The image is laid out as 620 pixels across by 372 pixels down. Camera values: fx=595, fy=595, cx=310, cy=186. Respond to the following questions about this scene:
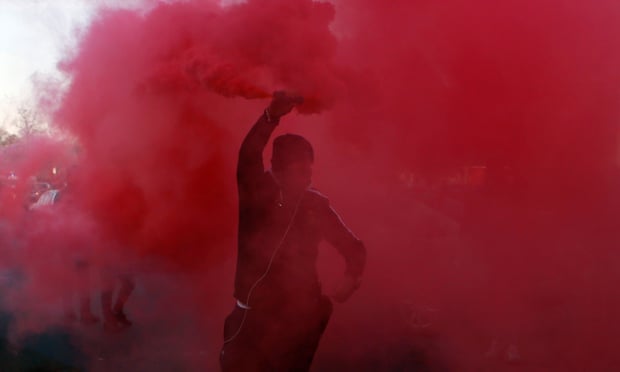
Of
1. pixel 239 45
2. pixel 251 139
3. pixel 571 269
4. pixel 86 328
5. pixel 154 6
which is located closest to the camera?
pixel 251 139

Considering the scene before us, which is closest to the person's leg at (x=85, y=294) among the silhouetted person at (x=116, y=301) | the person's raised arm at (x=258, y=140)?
the silhouetted person at (x=116, y=301)

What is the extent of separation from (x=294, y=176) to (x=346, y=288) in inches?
25.6

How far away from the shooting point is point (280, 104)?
3.06m

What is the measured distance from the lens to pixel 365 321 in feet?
18.1

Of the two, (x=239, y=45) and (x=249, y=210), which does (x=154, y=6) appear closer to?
(x=239, y=45)

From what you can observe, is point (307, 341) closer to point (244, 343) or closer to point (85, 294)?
point (244, 343)

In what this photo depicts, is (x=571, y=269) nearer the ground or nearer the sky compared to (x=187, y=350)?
nearer the sky

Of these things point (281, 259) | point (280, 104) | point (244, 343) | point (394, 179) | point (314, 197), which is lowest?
point (244, 343)

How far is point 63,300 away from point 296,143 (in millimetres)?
3874

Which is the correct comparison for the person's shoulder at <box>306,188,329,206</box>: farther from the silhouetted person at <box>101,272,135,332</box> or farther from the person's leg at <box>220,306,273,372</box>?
the silhouetted person at <box>101,272,135,332</box>

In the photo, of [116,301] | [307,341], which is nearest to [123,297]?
[116,301]

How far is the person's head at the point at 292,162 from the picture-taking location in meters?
3.11

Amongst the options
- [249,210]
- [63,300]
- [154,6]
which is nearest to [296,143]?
[249,210]

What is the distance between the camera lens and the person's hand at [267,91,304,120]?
3051 millimetres
